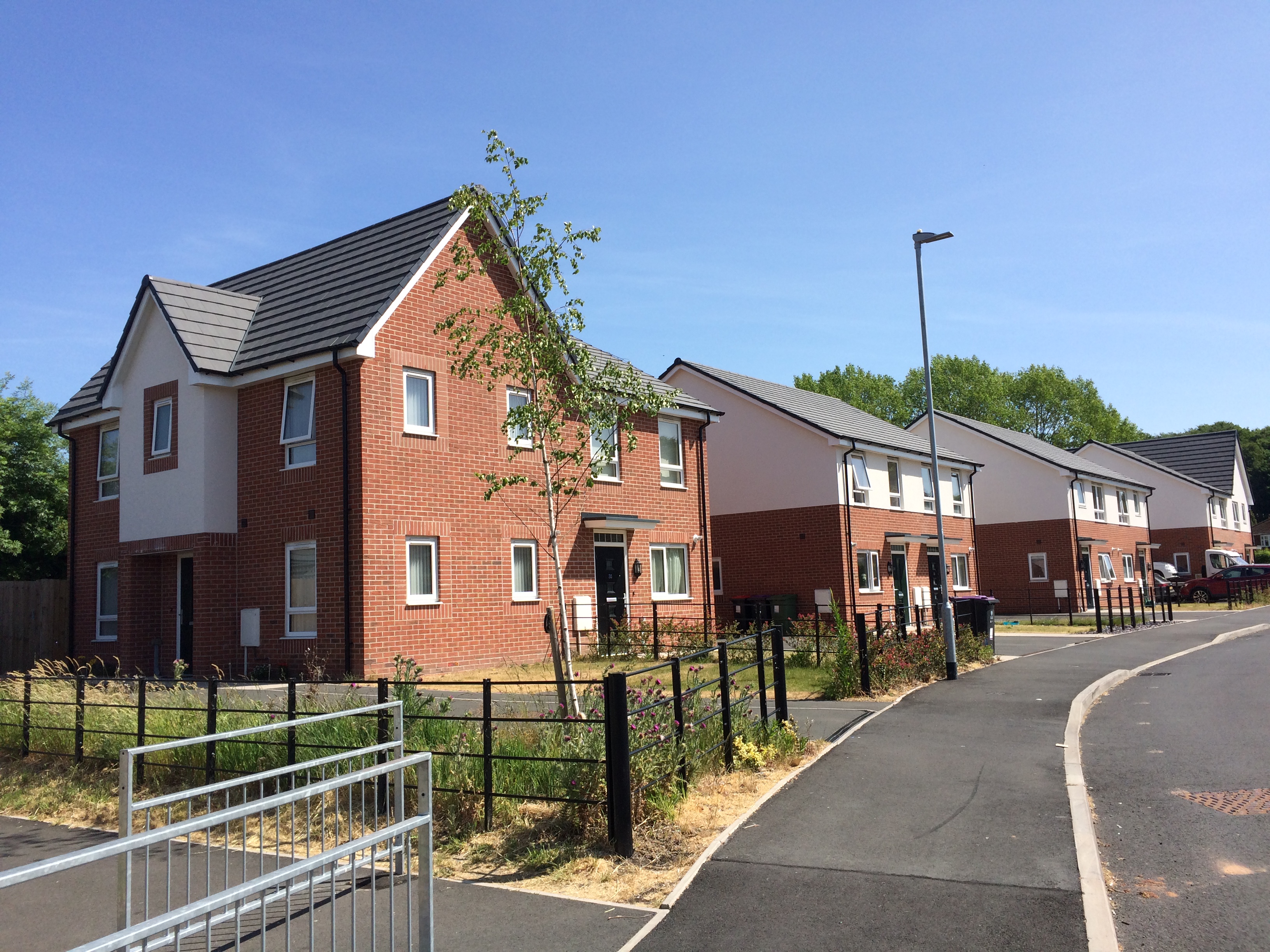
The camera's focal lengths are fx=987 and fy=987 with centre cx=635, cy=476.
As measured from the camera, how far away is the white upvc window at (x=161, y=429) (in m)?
20.5

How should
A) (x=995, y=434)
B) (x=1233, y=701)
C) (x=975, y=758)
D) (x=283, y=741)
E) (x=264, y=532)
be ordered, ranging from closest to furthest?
(x=283, y=741)
(x=975, y=758)
(x=1233, y=701)
(x=264, y=532)
(x=995, y=434)

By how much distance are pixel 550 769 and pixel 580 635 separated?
1380 cm

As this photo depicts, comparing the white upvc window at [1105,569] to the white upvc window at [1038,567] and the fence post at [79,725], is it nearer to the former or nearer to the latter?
the white upvc window at [1038,567]

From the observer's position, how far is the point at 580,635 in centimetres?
2189

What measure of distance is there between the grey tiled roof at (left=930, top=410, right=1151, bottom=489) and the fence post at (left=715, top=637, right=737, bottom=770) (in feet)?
109

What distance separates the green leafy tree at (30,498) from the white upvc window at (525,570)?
59.0 ft

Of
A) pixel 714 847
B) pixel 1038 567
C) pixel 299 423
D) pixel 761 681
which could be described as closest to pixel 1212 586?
pixel 1038 567

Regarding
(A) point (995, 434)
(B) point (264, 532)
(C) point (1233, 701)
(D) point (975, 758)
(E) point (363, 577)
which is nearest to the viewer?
(D) point (975, 758)

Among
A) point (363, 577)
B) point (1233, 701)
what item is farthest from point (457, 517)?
point (1233, 701)

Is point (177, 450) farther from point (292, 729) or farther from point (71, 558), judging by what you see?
point (292, 729)

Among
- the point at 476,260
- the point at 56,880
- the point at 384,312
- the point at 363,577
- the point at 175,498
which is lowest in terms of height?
the point at 56,880

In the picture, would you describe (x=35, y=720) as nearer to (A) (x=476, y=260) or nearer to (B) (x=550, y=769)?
(B) (x=550, y=769)

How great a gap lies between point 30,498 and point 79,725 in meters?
23.6

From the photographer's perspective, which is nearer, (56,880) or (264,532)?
(56,880)
